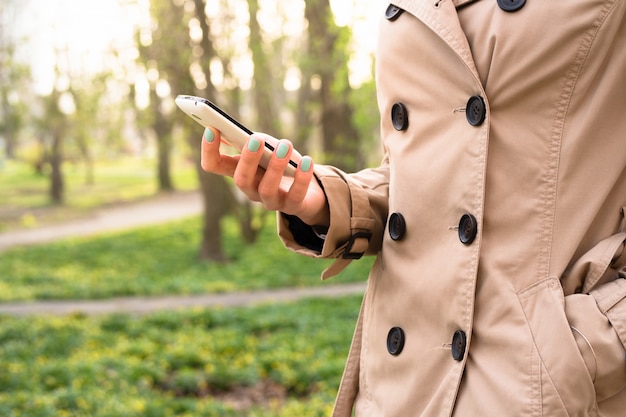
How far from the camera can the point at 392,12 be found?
1.59m

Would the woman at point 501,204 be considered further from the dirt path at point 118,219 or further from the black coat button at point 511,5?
the dirt path at point 118,219

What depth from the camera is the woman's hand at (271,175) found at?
1.43 metres

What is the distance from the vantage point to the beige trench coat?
1324mm

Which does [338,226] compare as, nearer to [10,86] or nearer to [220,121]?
[220,121]

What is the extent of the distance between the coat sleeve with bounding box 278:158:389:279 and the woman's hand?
0.12 feet

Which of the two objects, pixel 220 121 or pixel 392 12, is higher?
pixel 392 12

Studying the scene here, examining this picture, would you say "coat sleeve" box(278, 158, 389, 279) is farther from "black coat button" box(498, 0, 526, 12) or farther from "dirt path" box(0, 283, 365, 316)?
"dirt path" box(0, 283, 365, 316)

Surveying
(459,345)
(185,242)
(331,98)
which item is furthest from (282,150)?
(185,242)

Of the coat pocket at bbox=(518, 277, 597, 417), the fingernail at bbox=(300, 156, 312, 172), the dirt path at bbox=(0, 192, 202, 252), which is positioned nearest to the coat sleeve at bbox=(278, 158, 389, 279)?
the fingernail at bbox=(300, 156, 312, 172)

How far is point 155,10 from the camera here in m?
12.4

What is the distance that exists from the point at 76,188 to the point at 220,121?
30356 mm

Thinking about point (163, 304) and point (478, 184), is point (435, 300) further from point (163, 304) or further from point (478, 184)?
point (163, 304)

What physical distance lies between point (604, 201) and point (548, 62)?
0.27m

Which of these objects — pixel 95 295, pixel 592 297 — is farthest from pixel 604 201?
pixel 95 295
